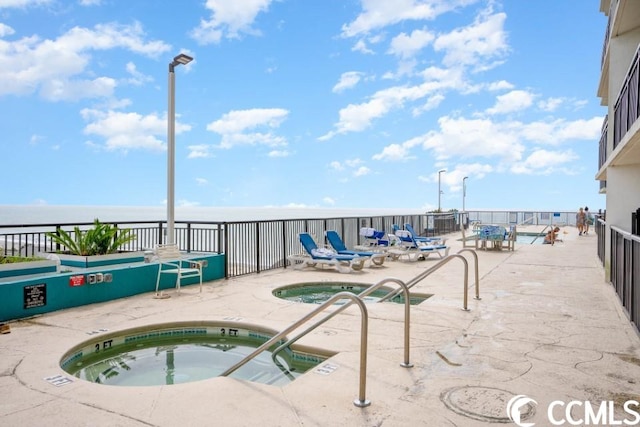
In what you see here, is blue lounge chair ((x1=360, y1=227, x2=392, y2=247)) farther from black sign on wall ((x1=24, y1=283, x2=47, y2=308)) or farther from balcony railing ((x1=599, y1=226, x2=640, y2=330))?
black sign on wall ((x1=24, y1=283, x2=47, y2=308))

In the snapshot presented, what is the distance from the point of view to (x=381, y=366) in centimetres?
414

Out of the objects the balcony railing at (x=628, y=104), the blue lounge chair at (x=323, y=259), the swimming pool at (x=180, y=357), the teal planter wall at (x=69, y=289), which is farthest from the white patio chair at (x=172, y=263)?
the balcony railing at (x=628, y=104)

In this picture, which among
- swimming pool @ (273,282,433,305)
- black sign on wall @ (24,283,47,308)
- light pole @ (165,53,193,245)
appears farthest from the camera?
light pole @ (165,53,193,245)

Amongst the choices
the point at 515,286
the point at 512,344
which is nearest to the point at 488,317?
the point at 512,344

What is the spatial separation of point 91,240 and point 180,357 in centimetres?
440

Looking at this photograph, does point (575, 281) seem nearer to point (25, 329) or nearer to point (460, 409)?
point (460, 409)

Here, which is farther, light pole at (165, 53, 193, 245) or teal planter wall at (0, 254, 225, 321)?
light pole at (165, 53, 193, 245)

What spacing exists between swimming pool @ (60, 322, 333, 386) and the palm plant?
349 centimetres

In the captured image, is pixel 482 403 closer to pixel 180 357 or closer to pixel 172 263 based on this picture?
pixel 180 357

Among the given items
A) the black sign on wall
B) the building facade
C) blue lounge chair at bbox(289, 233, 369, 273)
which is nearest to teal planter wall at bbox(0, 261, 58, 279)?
the black sign on wall

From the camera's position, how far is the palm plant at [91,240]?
8.32 meters

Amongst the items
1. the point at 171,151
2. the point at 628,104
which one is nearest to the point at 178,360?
the point at 171,151

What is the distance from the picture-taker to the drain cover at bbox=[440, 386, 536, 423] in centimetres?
315

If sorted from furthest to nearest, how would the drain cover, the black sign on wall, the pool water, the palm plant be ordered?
the palm plant < the black sign on wall < the pool water < the drain cover
